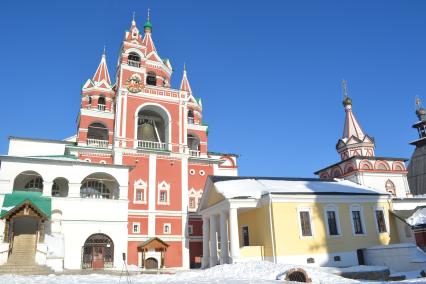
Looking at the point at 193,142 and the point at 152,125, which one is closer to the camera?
the point at 152,125

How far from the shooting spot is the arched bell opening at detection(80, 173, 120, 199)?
101 feet

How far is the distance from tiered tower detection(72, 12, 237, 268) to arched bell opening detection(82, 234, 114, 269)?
8.26 feet

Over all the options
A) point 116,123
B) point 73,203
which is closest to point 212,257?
point 73,203

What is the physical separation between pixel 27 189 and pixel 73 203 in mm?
4522

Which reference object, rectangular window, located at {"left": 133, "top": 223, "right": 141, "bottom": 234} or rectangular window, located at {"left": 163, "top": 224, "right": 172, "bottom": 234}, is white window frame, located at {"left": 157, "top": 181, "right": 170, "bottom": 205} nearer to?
rectangular window, located at {"left": 163, "top": 224, "right": 172, "bottom": 234}

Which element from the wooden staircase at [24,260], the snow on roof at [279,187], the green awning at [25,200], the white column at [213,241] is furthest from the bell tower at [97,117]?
the snow on roof at [279,187]

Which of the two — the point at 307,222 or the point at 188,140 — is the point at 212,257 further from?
the point at 188,140

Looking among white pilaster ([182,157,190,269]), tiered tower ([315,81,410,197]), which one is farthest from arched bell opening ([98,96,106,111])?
tiered tower ([315,81,410,197])

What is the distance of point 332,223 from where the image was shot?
80.3 ft

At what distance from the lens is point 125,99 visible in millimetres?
34750

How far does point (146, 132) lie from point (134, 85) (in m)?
5.09

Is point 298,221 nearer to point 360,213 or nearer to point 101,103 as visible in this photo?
point 360,213

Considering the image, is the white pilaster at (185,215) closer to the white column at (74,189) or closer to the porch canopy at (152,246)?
the porch canopy at (152,246)

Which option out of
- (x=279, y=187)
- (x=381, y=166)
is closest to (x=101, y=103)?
(x=279, y=187)
